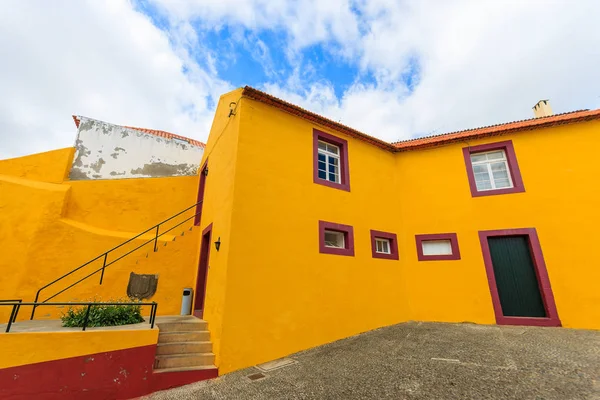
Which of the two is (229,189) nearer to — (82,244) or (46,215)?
(82,244)

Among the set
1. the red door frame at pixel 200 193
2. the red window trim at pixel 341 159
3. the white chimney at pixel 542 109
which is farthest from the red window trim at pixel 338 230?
the white chimney at pixel 542 109

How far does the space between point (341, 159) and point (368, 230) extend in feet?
7.96

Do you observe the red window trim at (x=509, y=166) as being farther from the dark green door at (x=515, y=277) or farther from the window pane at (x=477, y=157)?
the dark green door at (x=515, y=277)

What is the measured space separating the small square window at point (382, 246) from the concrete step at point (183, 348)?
5.41 m

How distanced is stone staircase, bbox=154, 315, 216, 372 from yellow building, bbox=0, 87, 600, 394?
275mm

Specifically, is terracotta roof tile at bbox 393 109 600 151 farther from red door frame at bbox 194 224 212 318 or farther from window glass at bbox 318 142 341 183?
red door frame at bbox 194 224 212 318

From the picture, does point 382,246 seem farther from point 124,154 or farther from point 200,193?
point 124,154

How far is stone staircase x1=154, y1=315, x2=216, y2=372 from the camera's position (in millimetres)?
4945

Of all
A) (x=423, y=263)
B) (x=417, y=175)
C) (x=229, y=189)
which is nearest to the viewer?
(x=229, y=189)

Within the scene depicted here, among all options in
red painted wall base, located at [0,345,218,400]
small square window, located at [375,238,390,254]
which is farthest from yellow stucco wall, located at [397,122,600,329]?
red painted wall base, located at [0,345,218,400]

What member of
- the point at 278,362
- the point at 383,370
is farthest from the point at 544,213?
the point at 278,362

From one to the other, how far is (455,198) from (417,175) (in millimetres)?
1477

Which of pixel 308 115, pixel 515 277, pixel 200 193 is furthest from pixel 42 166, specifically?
pixel 515 277

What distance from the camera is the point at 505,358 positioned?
5102mm
